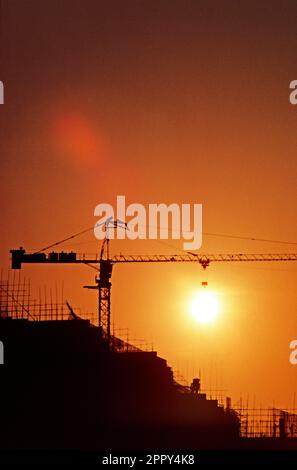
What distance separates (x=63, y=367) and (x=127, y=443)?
26.9ft

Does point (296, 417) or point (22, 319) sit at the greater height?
point (22, 319)

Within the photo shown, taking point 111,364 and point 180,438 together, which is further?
point 111,364

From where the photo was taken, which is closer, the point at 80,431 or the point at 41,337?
the point at 80,431
